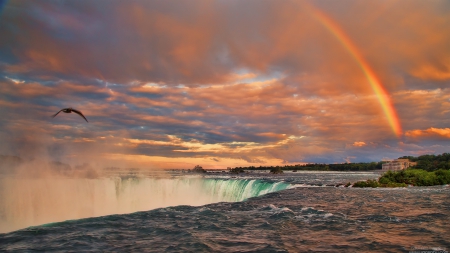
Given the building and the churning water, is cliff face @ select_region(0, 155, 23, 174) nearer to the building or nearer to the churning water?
the churning water

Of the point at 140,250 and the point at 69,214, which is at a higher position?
the point at 140,250

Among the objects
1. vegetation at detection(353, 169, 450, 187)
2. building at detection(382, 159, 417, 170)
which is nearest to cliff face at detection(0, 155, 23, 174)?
vegetation at detection(353, 169, 450, 187)

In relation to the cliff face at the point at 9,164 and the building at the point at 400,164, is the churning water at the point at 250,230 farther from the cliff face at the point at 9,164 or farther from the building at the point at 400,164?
the building at the point at 400,164

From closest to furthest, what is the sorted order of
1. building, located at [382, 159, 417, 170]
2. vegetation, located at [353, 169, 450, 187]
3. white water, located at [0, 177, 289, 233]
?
white water, located at [0, 177, 289, 233], vegetation, located at [353, 169, 450, 187], building, located at [382, 159, 417, 170]

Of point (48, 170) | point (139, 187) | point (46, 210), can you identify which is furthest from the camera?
point (139, 187)

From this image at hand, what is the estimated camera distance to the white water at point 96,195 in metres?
32.4

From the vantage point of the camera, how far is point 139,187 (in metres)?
49.1

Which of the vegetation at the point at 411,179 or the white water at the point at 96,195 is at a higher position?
the vegetation at the point at 411,179

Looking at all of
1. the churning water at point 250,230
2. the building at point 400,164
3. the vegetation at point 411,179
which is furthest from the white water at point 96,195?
the building at point 400,164

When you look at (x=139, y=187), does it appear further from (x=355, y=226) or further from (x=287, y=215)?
(x=355, y=226)

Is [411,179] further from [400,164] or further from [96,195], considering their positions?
[400,164]

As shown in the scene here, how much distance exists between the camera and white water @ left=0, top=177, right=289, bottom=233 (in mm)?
32384

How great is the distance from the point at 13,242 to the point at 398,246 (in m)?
16.0

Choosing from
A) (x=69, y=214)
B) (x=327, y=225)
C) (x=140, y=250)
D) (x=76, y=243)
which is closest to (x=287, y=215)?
(x=327, y=225)
